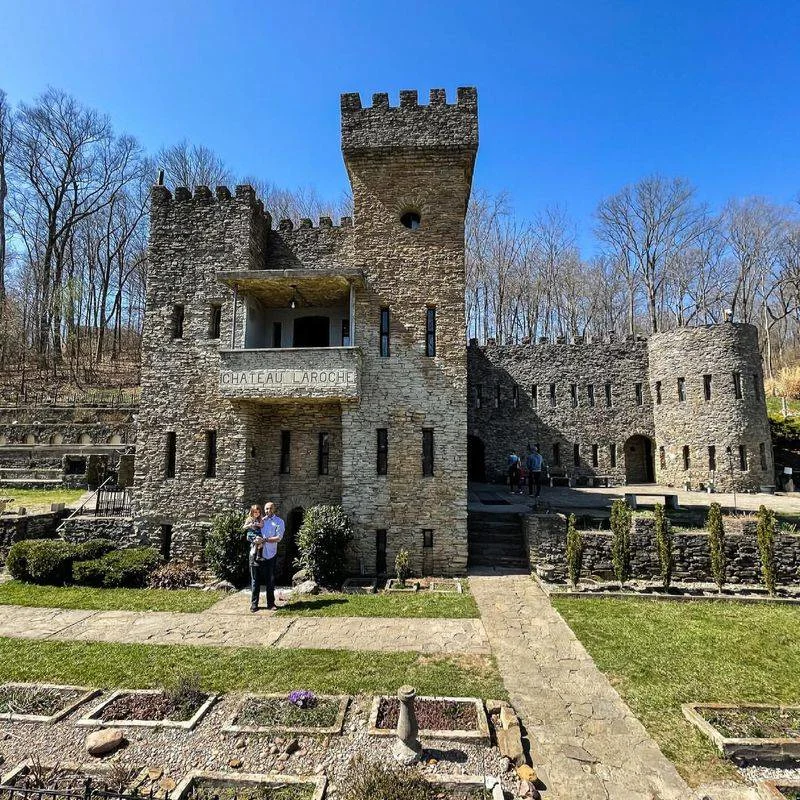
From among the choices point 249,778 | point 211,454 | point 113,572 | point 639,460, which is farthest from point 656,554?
point 639,460

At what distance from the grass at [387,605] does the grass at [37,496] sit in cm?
1252

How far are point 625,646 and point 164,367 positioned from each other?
14764 millimetres

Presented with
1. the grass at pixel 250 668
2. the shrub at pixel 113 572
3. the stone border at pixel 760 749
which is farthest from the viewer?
the shrub at pixel 113 572

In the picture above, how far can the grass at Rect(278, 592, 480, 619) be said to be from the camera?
10031 mm

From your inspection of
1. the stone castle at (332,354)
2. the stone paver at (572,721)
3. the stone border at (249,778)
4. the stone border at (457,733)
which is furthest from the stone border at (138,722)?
the stone castle at (332,354)

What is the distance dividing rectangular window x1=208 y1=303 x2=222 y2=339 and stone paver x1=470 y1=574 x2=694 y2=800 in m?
11.9

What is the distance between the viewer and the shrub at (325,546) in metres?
12.3

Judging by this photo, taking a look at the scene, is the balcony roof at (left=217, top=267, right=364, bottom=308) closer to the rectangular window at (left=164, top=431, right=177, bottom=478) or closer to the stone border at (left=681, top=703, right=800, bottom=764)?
the rectangular window at (left=164, top=431, right=177, bottom=478)

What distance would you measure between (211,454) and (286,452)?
7.75ft

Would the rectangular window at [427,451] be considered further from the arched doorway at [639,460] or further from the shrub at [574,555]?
the arched doorway at [639,460]

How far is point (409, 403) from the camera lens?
1366 cm

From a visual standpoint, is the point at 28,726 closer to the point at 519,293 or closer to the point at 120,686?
the point at 120,686

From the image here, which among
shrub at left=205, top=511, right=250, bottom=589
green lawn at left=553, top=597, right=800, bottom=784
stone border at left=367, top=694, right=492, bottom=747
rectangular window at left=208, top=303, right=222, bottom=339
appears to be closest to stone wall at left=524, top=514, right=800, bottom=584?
green lawn at left=553, top=597, right=800, bottom=784

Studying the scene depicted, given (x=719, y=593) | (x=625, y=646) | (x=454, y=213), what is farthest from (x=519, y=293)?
(x=625, y=646)
